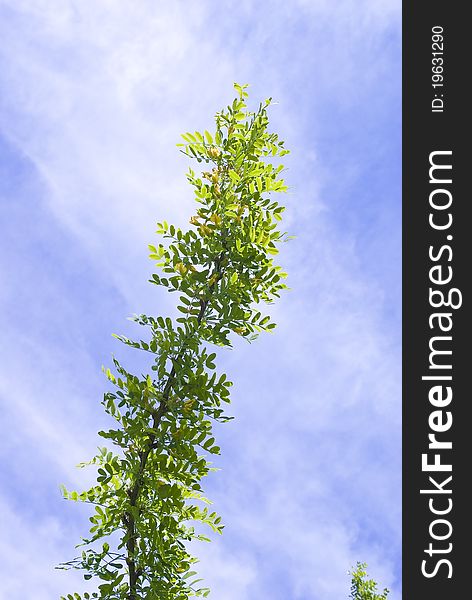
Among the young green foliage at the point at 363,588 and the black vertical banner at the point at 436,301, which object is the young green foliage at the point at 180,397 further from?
the young green foliage at the point at 363,588

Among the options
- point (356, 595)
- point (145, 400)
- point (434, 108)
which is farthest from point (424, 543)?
point (356, 595)

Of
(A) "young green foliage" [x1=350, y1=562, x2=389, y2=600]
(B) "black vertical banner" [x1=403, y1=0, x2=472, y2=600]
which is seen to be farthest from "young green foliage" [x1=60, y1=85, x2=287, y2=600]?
(A) "young green foliage" [x1=350, y1=562, x2=389, y2=600]

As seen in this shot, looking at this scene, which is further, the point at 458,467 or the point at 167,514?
the point at 458,467

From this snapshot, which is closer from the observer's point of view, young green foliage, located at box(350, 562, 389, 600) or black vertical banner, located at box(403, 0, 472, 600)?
black vertical banner, located at box(403, 0, 472, 600)

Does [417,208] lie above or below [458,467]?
above

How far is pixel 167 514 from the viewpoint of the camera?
5.36 m

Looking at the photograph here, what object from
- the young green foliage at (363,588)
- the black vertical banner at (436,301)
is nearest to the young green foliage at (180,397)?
the black vertical banner at (436,301)

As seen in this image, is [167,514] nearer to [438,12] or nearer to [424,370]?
[424,370]

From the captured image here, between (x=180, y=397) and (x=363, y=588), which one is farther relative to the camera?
(x=363, y=588)

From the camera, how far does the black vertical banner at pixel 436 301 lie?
5.77 meters

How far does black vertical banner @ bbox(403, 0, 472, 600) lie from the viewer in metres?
5.77

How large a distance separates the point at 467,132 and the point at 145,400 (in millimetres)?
4147

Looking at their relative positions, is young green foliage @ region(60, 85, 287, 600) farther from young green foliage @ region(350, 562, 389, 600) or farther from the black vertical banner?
young green foliage @ region(350, 562, 389, 600)

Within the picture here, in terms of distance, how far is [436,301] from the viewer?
630 centimetres
